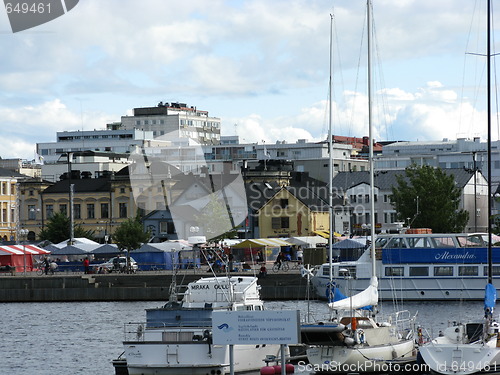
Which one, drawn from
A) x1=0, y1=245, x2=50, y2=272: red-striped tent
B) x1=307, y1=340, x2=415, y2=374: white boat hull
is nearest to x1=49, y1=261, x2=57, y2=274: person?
x1=0, y1=245, x2=50, y2=272: red-striped tent

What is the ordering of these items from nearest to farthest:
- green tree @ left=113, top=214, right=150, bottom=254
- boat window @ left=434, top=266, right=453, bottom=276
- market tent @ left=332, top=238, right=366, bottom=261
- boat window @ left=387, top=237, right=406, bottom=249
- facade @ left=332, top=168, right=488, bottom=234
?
boat window @ left=434, top=266, right=453, bottom=276
boat window @ left=387, top=237, right=406, bottom=249
market tent @ left=332, top=238, right=366, bottom=261
green tree @ left=113, top=214, right=150, bottom=254
facade @ left=332, top=168, right=488, bottom=234

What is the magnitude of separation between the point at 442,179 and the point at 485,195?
3597cm

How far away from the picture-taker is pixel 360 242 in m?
94.9

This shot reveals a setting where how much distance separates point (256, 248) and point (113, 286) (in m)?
23.6

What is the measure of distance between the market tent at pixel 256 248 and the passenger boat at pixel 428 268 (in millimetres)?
29735

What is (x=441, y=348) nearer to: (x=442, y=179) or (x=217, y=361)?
(x=217, y=361)

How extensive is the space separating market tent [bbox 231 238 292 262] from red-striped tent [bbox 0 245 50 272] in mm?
17453

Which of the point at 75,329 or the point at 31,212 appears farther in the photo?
the point at 31,212

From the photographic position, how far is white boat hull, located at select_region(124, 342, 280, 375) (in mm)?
41631

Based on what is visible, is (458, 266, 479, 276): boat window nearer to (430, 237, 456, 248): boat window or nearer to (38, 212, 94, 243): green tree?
(430, 237, 456, 248): boat window

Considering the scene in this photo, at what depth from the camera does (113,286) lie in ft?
294

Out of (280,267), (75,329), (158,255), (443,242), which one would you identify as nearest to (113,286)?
(280,267)

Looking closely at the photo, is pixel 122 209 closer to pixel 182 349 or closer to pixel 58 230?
pixel 58 230

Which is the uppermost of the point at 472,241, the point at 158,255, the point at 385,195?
the point at 385,195
